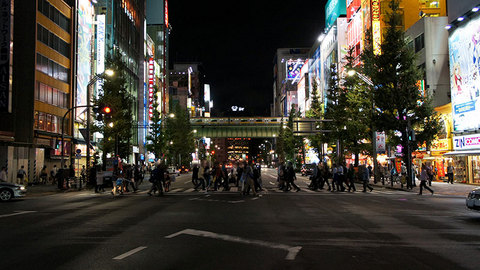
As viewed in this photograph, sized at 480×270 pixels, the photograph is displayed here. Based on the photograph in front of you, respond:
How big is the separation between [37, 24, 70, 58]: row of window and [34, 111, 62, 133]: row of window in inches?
250

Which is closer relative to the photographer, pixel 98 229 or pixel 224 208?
pixel 98 229

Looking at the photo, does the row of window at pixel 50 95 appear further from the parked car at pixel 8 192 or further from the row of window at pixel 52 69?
the parked car at pixel 8 192

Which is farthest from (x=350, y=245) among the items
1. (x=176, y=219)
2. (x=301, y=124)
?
(x=301, y=124)

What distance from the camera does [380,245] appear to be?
26.3 ft

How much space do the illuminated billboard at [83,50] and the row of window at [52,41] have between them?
1.92 meters

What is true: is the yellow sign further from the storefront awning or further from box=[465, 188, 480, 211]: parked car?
box=[465, 188, 480, 211]: parked car

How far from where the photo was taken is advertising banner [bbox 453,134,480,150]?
2853 centimetres

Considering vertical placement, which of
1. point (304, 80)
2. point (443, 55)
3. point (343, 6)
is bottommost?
point (443, 55)

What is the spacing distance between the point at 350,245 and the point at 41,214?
9969 mm

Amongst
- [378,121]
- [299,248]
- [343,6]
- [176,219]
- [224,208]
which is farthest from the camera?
[343,6]

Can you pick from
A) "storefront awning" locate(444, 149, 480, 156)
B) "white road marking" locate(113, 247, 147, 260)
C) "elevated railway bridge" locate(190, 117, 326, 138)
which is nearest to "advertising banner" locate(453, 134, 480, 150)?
"storefront awning" locate(444, 149, 480, 156)

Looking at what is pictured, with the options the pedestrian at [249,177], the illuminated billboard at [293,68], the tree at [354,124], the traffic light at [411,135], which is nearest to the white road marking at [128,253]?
the pedestrian at [249,177]

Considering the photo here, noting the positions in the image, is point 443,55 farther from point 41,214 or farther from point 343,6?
point 343,6

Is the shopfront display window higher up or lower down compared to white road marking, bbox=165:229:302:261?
higher up
